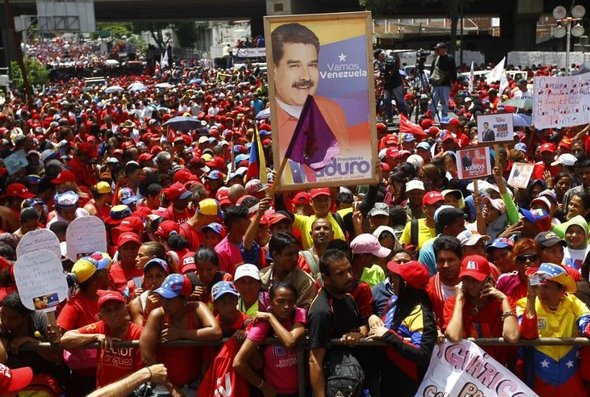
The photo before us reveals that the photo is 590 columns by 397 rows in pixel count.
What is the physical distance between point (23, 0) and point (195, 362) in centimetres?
5207

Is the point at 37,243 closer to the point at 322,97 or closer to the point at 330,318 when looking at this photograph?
the point at 330,318

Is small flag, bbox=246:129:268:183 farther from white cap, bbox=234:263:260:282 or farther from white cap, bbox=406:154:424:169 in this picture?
white cap, bbox=234:263:260:282

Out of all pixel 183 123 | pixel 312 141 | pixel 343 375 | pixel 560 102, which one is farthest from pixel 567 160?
pixel 183 123

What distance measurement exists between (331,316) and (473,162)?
3.47 meters

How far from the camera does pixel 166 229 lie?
764cm

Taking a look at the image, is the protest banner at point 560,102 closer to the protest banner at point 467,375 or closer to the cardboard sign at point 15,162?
the cardboard sign at point 15,162

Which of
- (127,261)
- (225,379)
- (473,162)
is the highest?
(473,162)

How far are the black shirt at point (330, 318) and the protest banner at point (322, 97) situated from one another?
1.88 metres

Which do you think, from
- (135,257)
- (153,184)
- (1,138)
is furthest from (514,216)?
(1,138)

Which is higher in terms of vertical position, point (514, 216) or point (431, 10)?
point (431, 10)

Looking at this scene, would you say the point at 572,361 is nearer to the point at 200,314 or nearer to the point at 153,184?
the point at 200,314

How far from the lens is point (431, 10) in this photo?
56969 mm

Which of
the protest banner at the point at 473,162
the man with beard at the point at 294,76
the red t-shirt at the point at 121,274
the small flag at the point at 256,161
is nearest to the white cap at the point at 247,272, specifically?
the red t-shirt at the point at 121,274

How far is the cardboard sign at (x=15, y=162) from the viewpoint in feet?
37.3
